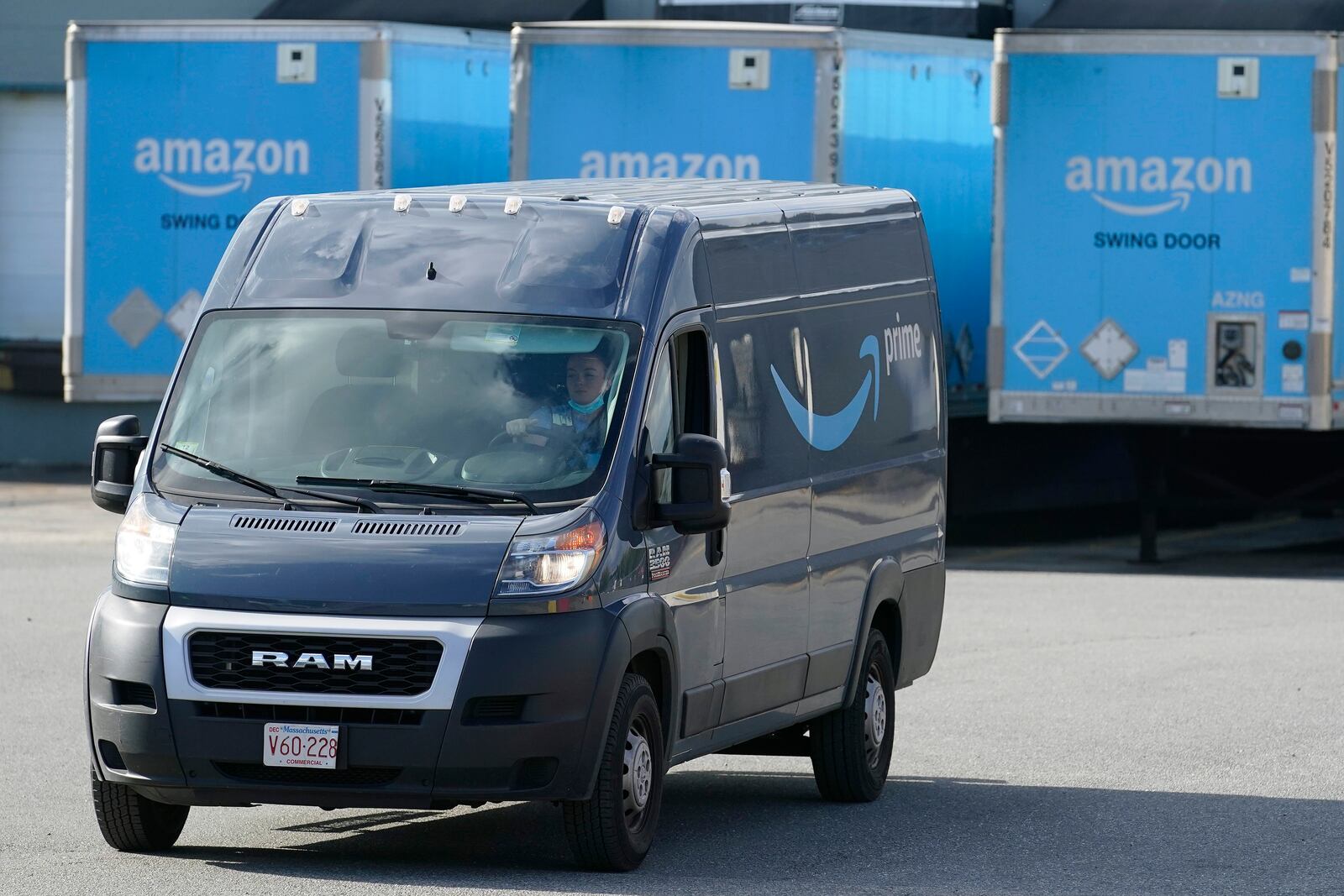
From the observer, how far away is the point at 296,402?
8359mm

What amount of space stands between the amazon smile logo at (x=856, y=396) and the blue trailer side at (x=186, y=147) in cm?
972

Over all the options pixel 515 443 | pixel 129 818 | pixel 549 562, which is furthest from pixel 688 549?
pixel 129 818

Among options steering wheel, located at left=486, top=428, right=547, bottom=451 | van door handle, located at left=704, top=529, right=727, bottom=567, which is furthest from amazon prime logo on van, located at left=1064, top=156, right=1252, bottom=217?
steering wheel, located at left=486, top=428, right=547, bottom=451

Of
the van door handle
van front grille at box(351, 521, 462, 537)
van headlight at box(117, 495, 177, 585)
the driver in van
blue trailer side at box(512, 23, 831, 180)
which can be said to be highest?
blue trailer side at box(512, 23, 831, 180)

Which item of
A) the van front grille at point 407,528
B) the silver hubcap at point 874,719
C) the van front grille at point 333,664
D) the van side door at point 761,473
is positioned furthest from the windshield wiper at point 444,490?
the silver hubcap at point 874,719

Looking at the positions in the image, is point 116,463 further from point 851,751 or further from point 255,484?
point 851,751

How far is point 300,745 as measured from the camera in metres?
7.62

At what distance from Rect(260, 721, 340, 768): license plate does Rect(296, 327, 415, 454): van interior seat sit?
1.05 metres

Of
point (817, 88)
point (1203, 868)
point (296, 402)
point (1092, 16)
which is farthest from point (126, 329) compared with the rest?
point (1203, 868)

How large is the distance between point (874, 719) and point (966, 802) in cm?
58

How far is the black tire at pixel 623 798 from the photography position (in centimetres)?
791

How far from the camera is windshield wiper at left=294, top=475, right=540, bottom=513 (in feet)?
26.0

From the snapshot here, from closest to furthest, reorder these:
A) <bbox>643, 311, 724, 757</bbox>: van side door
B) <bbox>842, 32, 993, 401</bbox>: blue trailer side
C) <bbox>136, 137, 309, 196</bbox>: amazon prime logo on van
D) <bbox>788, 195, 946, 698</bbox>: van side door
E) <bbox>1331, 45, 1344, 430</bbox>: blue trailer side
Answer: <bbox>643, 311, 724, 757</bbox>: van side door, <bbox>788, 195, 946, 698</bbox>: van side door, <bbox>1331, 45, 1344, 430</bbox>: blue trailer side, <bbox>842, 32, 993, 401</bbox>: blue trailer side, <bbox>136, 137, 309, 196</bbox>: amazon prime logo on van

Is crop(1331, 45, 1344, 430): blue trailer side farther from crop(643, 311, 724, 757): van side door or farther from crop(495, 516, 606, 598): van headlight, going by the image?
crop(495, 516, 606, 598): van headlight
